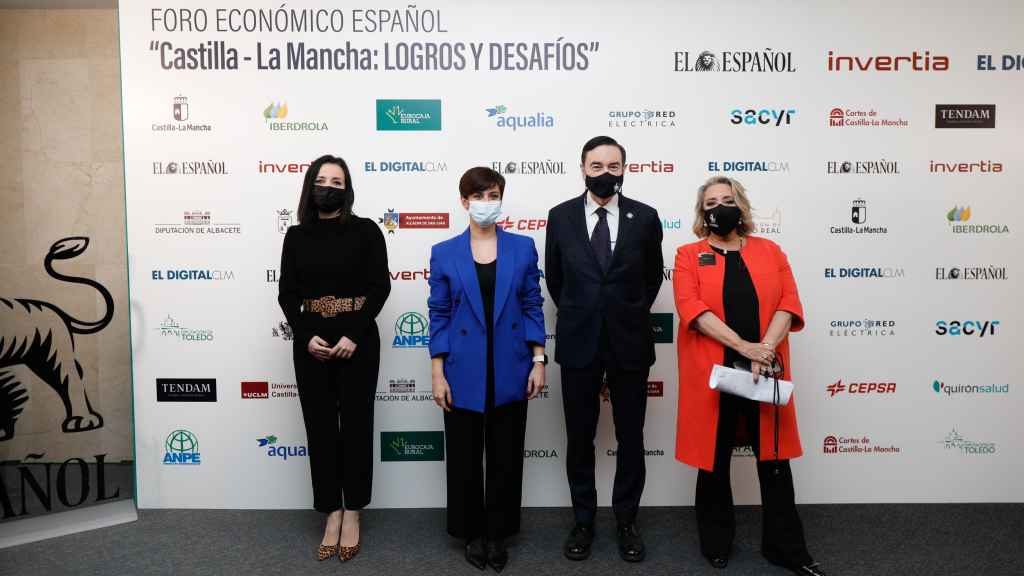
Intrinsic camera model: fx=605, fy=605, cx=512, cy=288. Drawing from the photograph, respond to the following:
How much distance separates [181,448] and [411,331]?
136cm

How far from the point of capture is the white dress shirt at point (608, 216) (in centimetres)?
255

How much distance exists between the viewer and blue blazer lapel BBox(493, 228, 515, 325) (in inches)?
95.8

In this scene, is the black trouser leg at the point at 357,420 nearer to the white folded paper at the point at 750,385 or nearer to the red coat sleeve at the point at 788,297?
the white folded paper at the point at 750,385

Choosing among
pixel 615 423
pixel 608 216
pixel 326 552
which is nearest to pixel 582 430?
pixel 615 423

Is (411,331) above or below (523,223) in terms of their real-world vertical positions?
below

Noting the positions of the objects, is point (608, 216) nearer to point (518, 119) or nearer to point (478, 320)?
point (478, 320)

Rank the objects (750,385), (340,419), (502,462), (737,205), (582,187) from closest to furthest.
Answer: (750,385) < (737,205) < (502,462) < (340,419) < (582,187)

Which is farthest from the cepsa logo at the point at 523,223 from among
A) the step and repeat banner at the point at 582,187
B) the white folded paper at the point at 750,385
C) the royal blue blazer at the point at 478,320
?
the white folded paper at the point at 750,385

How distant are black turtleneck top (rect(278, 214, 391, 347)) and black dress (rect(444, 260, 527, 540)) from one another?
0.49 meters

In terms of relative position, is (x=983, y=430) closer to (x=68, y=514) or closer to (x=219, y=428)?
(x=219, y=428)

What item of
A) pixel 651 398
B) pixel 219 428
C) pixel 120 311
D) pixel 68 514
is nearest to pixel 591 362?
pixel 651 398

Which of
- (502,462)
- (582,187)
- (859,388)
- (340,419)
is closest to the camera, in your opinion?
(502,462)

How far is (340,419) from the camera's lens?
105 inches

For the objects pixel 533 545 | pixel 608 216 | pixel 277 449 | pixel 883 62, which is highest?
pixel 883 62
